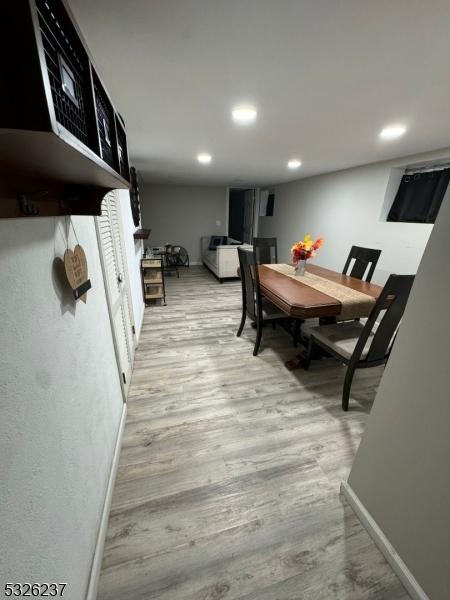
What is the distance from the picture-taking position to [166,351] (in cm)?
261

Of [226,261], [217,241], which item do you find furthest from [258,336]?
[217,241]

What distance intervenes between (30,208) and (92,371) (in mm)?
786

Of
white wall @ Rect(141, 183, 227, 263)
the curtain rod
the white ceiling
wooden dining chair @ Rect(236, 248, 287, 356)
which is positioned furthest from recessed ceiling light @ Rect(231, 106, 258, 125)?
white wall @ Rect(141, 183, 227, 263)

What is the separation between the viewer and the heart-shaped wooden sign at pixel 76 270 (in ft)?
2.94

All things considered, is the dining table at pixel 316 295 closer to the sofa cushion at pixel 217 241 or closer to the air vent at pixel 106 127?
the air vent at pixel 106 127

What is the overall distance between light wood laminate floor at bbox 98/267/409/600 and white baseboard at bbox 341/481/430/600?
0.11ft

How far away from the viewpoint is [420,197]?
2904mm

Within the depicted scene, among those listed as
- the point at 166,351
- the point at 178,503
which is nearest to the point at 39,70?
the point at 178,503

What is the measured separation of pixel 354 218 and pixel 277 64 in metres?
3.14

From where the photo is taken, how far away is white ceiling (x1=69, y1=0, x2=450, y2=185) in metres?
0.86

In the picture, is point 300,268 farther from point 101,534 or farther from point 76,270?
point 101,534

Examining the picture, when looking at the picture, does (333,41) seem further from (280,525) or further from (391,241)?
(391,241)

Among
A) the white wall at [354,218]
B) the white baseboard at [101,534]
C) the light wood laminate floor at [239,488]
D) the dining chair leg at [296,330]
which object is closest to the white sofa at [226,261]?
the white wall at [354,218]

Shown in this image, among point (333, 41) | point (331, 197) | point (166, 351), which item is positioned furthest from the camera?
point (331, 197)
